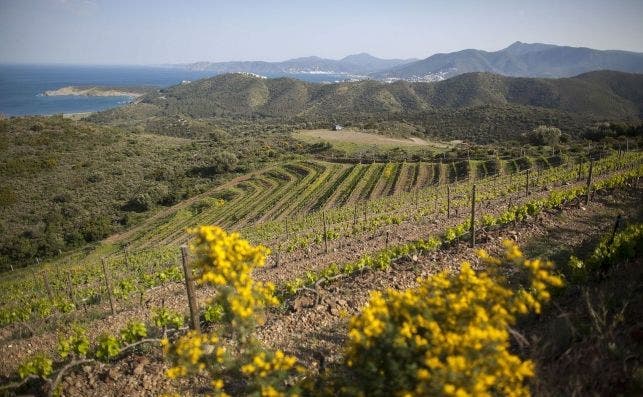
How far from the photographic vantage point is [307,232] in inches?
927

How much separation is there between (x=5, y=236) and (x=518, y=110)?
112459mm

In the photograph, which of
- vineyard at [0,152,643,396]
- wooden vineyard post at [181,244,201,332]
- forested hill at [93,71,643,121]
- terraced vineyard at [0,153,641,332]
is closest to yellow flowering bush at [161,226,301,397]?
wooden vineyard post at [181,244,201,332]

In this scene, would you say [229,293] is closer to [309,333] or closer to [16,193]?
[309,333]

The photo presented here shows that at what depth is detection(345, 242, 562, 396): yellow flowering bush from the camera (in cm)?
379

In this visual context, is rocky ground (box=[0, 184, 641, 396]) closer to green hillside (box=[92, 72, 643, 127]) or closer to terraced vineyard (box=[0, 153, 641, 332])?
terraced vineyard (box=[0, 153, 641, 332])

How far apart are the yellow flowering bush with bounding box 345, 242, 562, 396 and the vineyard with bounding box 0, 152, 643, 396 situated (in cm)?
415

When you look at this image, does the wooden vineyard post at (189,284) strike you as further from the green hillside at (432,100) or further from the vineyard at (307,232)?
the green hillside at (432,100)

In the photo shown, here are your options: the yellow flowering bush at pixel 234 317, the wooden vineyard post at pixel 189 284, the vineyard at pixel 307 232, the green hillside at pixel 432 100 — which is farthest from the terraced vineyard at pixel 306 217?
the green hillside at pixel 432 100

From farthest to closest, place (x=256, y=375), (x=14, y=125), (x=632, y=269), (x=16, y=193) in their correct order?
(x=14, y=125) < (x=16, y=193) < (x=632, y=269) < (x=256, y=375)

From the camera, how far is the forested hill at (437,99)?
135m

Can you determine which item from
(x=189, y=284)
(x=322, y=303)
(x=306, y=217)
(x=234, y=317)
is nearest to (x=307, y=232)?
(x=306, y=217)

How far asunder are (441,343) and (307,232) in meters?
19.5

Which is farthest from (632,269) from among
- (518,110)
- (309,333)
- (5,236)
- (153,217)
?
(518,110)

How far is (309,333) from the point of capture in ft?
27.9
